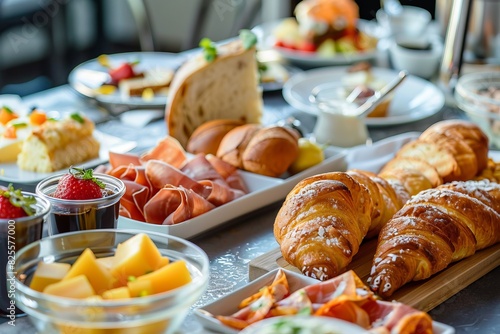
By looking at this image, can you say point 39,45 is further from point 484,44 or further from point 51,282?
point 51,282

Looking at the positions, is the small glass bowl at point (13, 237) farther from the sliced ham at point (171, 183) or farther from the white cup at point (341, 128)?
the white cup at point (341, 128)

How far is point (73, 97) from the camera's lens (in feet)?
8.57

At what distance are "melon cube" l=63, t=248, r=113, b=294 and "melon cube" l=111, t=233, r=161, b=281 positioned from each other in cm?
2

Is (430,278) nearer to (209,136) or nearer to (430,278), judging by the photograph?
(430,278)

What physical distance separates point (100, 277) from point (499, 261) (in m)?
0.82

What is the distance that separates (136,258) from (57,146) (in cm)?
87

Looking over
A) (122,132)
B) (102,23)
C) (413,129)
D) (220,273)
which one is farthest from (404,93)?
(102,23)

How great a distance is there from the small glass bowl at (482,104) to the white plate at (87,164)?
0.93 m

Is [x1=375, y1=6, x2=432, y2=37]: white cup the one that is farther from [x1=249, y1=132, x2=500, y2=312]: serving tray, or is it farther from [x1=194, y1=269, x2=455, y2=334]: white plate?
[x1=194, y1=269, x2=455, y2=334]: white plate

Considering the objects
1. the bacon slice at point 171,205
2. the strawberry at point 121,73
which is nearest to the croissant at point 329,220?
the bacon slice at point 171,205

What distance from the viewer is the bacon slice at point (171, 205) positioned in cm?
165

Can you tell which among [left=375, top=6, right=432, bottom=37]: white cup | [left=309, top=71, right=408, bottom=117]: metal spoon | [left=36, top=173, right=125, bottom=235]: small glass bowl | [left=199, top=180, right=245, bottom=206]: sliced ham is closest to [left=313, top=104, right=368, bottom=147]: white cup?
[left=309, top=71, right=408, bottom=117]: metal spoon

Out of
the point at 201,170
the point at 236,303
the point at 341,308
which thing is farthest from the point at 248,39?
the point at 341,308

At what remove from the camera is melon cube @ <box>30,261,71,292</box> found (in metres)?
1.16
